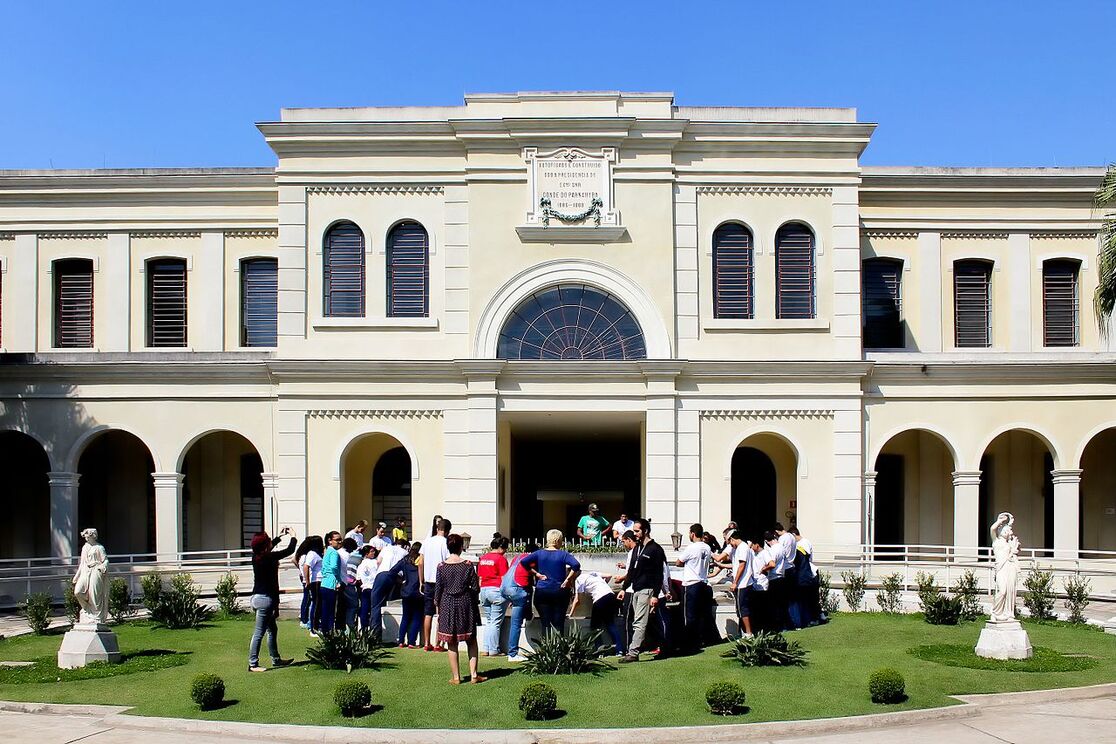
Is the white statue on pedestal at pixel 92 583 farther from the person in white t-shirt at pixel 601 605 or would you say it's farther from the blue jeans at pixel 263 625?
the person in white t-shirt at pixel 601 605

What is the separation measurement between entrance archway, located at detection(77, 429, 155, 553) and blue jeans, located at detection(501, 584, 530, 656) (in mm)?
19348

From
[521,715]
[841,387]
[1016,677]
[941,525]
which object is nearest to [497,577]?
[521,715]

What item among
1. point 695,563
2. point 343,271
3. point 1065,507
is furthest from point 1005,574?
point 343,271

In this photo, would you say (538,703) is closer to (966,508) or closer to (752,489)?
(966,508)

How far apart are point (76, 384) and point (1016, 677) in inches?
941

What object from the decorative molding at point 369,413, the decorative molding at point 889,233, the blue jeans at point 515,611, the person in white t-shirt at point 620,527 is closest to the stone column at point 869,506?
the decorative molding at point 889,233

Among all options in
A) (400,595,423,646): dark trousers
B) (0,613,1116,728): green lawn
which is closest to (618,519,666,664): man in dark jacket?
(0,613,1116,728): green lawn

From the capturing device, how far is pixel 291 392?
28906mm

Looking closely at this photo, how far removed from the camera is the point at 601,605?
17.3 meters

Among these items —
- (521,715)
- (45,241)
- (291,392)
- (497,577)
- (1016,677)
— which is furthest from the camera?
(45,241)

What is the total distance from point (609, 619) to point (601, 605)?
0.93 feet

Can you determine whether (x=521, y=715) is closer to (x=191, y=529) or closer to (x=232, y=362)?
(x=232, y=362)

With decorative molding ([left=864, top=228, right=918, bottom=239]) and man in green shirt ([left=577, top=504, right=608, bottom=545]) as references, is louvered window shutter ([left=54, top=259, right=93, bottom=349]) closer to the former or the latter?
man in green shirt ([left=577, top=504, right=608, bottom=545])

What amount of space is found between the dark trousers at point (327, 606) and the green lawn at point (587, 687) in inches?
24.2
